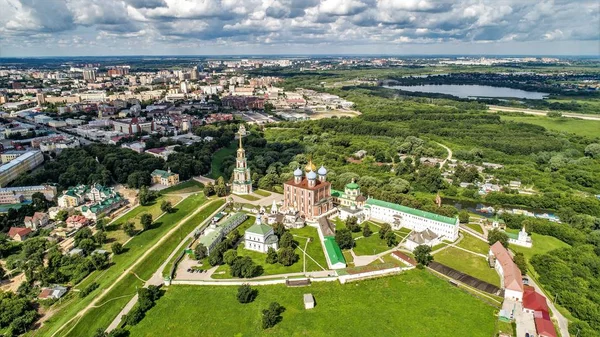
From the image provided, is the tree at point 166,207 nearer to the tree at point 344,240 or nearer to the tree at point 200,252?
the tree at point 200,252

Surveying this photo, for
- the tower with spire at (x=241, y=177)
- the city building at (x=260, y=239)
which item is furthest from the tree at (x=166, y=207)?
the city building at (x=260, y=239)

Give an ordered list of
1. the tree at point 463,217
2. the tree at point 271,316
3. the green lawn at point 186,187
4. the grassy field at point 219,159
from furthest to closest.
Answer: the grassy field at point 219,159
the green lawn at point 186,187
the tree at point 463,217
the tree at point 271,316

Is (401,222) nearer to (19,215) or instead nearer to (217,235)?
(217,235)

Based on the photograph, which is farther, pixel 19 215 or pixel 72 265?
pixel 19 215

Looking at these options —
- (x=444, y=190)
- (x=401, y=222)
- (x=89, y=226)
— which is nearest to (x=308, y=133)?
(x=444, y=190)

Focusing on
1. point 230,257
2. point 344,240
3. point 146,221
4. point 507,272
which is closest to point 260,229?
point 230,257

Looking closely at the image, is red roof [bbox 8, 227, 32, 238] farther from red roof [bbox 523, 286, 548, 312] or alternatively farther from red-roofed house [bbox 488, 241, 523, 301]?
red roof [bbox 523, 286, 548, 312]

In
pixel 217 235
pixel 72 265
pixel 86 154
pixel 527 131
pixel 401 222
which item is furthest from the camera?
pixel 527 131
